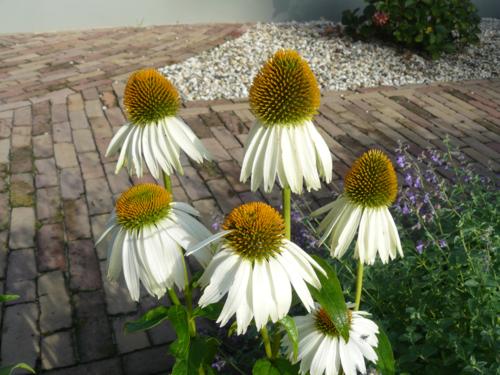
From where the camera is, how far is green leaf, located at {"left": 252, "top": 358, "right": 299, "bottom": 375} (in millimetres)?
1248

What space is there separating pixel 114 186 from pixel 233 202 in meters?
0.85

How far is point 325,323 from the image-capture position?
51.1 inches

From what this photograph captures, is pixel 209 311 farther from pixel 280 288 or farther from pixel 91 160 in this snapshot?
pixel 91 160

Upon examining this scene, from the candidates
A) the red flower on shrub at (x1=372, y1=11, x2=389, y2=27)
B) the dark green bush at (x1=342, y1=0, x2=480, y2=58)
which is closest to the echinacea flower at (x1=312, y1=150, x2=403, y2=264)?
the dark green bush at (x1=342, y1=0, x2=480, y2=58)

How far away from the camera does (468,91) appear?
5.16 m

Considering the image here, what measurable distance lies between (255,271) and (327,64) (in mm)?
5027

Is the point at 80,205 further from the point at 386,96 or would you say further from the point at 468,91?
the point at 468,91

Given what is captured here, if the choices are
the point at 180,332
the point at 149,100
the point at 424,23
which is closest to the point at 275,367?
the point at 180,332

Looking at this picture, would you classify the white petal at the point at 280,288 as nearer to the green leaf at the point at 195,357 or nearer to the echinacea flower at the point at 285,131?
the echinacea flower at the point at 285,131

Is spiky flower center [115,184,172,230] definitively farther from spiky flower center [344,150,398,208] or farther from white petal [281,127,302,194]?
spiky flower center [344,150,398,208]

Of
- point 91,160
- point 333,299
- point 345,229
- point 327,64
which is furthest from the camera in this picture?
point 327,64

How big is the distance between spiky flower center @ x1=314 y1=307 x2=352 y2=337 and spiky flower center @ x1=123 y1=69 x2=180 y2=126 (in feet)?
2.21

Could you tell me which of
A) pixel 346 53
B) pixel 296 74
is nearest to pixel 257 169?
pixel 296 74

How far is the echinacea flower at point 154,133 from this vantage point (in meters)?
1.32
